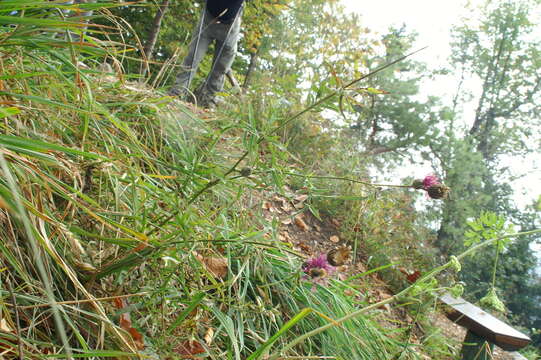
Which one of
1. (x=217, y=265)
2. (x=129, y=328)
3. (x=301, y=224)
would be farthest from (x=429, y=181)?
(x=301, y=224)

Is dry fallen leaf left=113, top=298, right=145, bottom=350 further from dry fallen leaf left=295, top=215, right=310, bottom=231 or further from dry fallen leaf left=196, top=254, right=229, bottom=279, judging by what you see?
dry fallen leaf left=295, top=215, right=310, bottom=231

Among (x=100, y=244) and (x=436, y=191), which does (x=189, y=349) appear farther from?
(x=436, y=191)

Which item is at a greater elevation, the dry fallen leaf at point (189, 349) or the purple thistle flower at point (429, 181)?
the purple thistle flower at point (429, 181)

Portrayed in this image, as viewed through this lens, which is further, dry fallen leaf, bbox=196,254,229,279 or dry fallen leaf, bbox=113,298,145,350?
dry fallen leaf, bbox=196,254,229,279

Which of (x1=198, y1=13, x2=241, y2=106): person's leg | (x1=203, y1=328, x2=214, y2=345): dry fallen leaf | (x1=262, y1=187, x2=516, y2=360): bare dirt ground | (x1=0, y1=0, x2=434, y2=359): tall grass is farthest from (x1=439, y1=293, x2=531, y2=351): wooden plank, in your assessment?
(x1=198, y1=13, x2=241, y2=106): person's leg

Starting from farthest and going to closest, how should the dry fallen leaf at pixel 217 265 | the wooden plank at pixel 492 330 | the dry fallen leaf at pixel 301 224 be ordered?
the dry fallen leaf at pixel 301 224 → the wooden plank at pixel 492 330 → the dry fallen leaf at pixel 217 265

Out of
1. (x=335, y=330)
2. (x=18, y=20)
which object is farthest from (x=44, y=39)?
(x=335, y=330)

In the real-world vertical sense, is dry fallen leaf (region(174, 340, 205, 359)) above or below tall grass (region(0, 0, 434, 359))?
below

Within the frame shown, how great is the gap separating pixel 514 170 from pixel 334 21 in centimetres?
979

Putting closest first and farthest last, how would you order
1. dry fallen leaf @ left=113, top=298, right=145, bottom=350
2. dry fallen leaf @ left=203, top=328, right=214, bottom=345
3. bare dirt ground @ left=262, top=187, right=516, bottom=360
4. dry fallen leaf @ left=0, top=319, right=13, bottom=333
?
dry fallen leaf @ left=0, top=319, right=13, bottom=333 < dry fallen leaf @ left=113, top=298, right=145, bottom=350 < dry fallen leaf @ left=203, top=328, right=214, bottom=345 < bare dirt ground @ left=262, top=187, right=516, bottom=360

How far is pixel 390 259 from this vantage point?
2846 mm

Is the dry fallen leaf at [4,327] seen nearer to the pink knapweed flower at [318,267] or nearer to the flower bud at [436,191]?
the pink knapweed flower at [318,267]

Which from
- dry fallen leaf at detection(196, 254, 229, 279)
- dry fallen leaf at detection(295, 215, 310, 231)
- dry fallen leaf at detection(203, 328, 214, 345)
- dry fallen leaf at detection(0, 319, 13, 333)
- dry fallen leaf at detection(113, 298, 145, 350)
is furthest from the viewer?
dry fallen leaf at detection(295, 215, 310, 231)

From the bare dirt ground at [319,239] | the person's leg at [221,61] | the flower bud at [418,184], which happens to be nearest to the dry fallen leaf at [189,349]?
the flower bud at [418,184]
